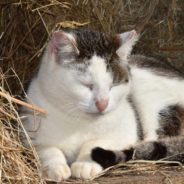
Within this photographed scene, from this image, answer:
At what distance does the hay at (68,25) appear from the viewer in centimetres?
358

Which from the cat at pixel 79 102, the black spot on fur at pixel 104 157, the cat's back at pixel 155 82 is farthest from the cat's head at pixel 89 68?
the cat's back at pixel 155 82

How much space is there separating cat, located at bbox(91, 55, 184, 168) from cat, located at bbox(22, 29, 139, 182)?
0.08 m

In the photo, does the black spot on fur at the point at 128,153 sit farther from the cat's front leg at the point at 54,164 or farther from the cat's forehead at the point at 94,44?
the cat's forehead at the point at 94,44

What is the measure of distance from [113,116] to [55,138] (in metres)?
0.33

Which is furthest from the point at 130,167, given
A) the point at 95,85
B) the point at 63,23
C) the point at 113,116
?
the point at 63,23

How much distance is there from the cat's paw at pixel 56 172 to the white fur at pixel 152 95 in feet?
2.09

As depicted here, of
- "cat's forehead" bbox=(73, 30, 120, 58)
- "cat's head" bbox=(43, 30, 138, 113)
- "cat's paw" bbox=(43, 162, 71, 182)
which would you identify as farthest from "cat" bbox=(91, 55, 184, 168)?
"cat's forehead" bbox=(73, 30, 120, 58)

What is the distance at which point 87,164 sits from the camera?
270cm

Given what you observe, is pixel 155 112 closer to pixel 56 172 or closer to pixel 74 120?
pixel 74 120

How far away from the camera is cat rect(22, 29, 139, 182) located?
2680mm

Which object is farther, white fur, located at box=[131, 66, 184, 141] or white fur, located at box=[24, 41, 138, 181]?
white fur, located at box=[131, 66, 184, 141]

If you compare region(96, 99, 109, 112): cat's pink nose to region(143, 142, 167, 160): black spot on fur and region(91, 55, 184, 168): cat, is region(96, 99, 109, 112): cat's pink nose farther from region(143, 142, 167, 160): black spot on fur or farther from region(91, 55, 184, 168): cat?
region(143, 142, 167, 160): black spot on fur

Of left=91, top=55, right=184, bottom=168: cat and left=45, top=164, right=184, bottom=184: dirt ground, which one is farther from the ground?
left=91, top=55, right=184, bottom=168: cat

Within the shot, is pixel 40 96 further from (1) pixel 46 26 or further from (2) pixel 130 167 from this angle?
(1) pixel 46 26
